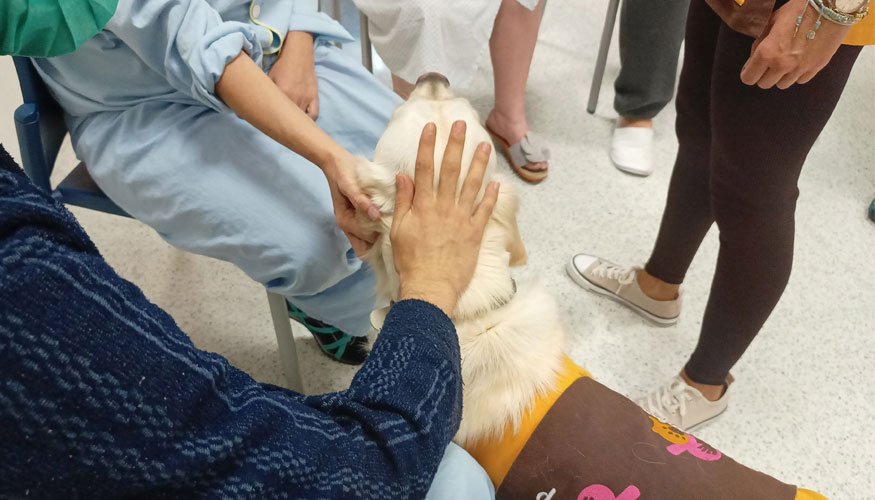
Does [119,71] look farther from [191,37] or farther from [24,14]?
[24,14]

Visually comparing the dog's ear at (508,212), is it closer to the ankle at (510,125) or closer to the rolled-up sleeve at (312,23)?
the rolled-up sleeve at (312,23)

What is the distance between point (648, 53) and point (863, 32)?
1096 mm

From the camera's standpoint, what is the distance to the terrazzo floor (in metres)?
1.20

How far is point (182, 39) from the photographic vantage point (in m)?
0.81

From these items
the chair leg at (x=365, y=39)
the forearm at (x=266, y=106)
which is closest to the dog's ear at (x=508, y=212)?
the forearm at (x=266, y=106)

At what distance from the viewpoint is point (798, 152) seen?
0.76 metres

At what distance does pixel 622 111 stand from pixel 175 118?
54.3 inches

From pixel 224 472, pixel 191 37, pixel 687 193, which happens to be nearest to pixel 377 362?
pixel 224 472

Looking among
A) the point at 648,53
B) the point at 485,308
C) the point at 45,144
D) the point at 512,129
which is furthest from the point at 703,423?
the point at 45,144

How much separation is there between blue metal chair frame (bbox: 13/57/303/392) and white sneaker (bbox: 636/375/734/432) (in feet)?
2.54

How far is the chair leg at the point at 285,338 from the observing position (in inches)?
40.3

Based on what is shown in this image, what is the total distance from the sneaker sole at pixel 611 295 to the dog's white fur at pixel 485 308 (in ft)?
2.22

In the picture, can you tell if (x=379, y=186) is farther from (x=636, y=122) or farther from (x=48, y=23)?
(x=636, y=122)

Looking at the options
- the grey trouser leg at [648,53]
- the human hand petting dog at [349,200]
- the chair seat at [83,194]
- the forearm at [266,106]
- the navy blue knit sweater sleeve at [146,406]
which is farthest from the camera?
the grey trouser leg at [648,53]
